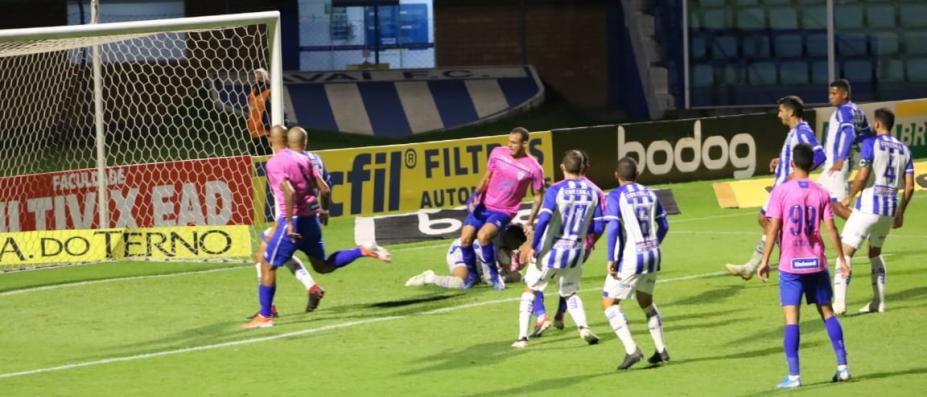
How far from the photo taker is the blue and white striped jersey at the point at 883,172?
50.9 feet

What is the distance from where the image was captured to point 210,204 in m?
24.3

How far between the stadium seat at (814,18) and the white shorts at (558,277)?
25.3 meters

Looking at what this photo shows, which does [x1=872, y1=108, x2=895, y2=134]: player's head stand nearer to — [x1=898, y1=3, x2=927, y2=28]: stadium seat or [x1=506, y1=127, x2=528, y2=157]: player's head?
[x1=506, y1=127, x2=528, y2=157]: player's head

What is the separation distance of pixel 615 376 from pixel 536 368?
813mm

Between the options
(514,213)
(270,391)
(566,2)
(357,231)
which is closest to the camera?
(270,391)

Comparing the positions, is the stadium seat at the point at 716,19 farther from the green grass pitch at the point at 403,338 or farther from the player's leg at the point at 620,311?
the player's leg at the point at 620,311

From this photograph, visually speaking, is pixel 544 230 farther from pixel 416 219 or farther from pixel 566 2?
pixel 566 2

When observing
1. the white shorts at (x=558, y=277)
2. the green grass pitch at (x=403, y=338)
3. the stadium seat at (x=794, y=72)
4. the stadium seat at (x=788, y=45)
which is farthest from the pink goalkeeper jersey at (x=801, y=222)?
the stadium seat at (x=788, y=45)

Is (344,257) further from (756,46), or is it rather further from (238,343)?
(756,46)

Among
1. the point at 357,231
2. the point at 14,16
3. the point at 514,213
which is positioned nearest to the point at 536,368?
the point at 514,213

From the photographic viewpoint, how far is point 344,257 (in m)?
16.6

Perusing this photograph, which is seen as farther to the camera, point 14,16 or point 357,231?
point 14,16

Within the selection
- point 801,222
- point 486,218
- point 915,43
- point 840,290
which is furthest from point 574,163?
point 915,43

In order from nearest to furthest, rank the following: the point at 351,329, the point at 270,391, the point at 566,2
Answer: the point at 270,391
the point at 351,329
the point at 566,2
